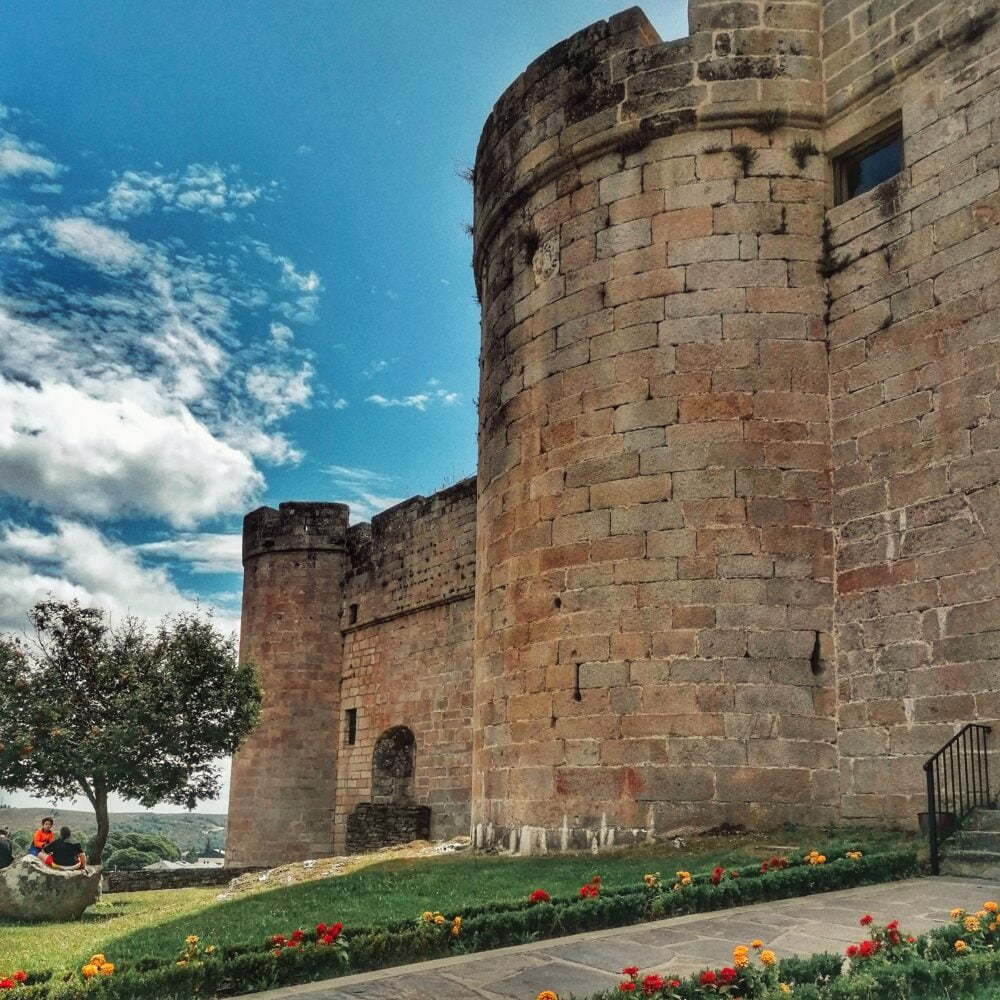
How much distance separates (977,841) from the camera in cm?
725

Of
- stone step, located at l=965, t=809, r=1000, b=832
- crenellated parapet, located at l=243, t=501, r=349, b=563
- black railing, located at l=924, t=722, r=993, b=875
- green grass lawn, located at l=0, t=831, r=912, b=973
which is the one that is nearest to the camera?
green grass lawn, located at l=0, t=831, r=912, b=973

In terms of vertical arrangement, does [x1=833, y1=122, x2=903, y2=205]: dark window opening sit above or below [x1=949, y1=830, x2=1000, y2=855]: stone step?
above

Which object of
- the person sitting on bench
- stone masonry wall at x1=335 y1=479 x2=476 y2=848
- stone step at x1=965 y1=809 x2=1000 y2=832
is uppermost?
stone masonry wall at x1=335 y1=479 x2=476 y2=848

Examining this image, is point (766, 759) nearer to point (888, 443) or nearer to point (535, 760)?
point (535, 760)

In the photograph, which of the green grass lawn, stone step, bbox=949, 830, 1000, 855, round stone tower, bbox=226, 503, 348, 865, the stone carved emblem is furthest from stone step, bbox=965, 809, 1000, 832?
round stone tower, bbox=226, 503, 348, 865

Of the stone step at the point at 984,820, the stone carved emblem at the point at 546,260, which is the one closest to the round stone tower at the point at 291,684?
the stone carved emblem at the point at 546,260

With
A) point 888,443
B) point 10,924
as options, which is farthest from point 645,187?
point 10,924

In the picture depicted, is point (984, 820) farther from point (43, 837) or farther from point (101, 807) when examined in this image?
point (101, 807)

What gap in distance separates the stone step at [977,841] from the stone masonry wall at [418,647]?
11355mm

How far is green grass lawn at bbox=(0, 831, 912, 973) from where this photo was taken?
673cm

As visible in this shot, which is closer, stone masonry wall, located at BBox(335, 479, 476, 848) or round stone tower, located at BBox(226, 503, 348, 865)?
stone masonry wall, located at BBox(335, 479, 476, 848)

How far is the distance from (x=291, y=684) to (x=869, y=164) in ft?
53.9

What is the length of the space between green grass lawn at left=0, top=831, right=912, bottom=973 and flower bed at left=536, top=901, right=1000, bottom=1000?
1.86 metres

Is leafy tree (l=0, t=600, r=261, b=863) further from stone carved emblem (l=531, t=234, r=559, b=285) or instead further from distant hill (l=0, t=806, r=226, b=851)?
distant hill (l=0, t=806, r=226, b=851)
